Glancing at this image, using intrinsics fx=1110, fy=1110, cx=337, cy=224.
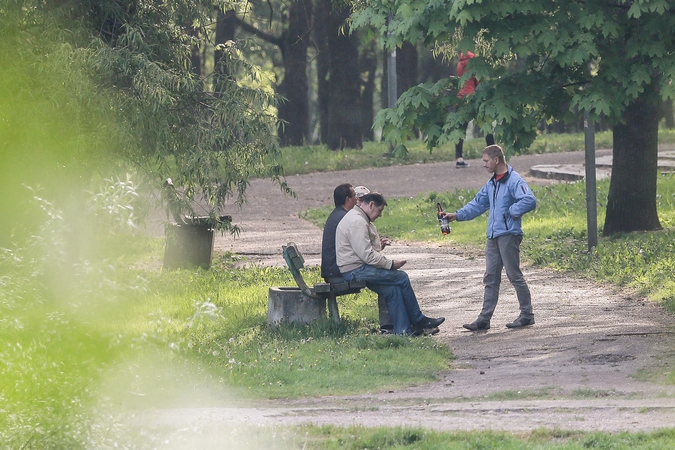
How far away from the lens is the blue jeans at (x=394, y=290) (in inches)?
384

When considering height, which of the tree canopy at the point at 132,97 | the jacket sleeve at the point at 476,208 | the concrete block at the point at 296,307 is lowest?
the concrete block at the point at 296,307

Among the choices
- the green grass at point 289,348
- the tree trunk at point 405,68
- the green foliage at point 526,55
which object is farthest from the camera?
the tree trunk at point 405,68

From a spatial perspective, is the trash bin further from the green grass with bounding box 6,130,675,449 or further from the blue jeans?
the blue jeans

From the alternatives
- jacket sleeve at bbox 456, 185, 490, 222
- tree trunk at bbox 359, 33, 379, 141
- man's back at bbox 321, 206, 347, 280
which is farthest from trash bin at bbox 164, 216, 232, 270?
tree trunk at bbox 359, 33, 379, 141

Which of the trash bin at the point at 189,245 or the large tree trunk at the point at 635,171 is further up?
the large tree trunk at the point at 635,171

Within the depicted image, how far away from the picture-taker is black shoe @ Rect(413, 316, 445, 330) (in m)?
9.90

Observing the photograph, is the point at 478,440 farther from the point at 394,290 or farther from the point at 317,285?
the point at 317,285

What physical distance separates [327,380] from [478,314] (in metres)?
3.25

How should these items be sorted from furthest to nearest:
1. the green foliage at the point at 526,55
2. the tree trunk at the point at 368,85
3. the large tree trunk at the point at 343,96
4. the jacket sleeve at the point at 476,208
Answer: the tree trunk at the point at 368,85
the large tree trunk at the point at 343,96
the jacket sleeve at the point at 476,208
the green foliage at the point at 526,55

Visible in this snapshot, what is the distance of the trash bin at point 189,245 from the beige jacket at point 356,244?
4.51 metres

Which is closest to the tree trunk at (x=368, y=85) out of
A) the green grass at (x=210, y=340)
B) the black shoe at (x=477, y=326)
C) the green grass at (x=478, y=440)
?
the green grass at (x=210, y=340)

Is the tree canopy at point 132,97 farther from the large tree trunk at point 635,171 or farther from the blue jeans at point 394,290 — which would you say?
the large tree trunk at point 635,171

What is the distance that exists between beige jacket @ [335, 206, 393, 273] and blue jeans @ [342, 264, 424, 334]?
6cm

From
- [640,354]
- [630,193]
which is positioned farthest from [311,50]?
[640,354]
